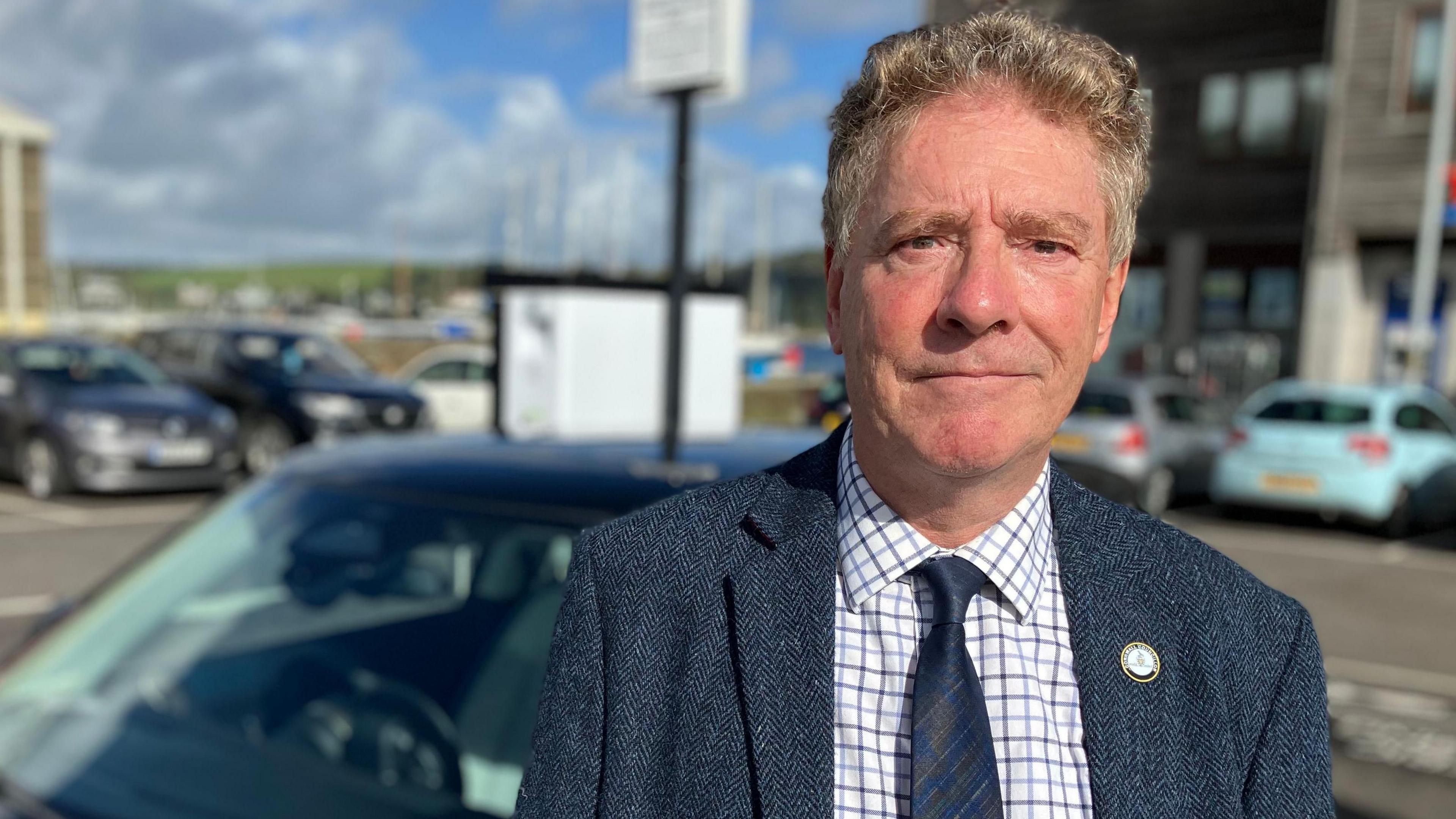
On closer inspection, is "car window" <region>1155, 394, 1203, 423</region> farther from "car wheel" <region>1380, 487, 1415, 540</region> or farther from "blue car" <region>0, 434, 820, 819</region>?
"blue car" <region>0, 434, 820, 819</region>

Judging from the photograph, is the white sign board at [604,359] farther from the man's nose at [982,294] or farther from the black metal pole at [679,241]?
the man's nose at [982,294]

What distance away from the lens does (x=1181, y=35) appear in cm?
2105

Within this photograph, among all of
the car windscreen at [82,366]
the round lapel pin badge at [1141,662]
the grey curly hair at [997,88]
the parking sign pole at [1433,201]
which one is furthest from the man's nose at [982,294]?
the parking sign pole at [1433,201]

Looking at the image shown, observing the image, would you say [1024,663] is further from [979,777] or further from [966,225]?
[966,225]

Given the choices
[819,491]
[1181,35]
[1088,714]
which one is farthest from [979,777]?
[1181,35]

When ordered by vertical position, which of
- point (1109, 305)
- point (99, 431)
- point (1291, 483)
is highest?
point (1109, 305)

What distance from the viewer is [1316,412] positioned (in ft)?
41.2

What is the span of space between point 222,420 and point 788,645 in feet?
41.6

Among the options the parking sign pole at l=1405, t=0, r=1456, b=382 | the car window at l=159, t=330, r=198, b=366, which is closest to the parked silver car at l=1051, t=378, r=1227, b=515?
the parking sign pole at l=1405, t=0, r=1456, b=382

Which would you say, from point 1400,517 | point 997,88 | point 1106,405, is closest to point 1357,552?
point 1400,517

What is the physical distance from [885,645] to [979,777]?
0.16 meters

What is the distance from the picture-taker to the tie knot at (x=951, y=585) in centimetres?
116

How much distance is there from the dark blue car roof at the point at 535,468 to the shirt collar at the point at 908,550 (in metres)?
1.00

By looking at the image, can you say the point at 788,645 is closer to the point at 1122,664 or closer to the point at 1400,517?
the point at 1122,664
